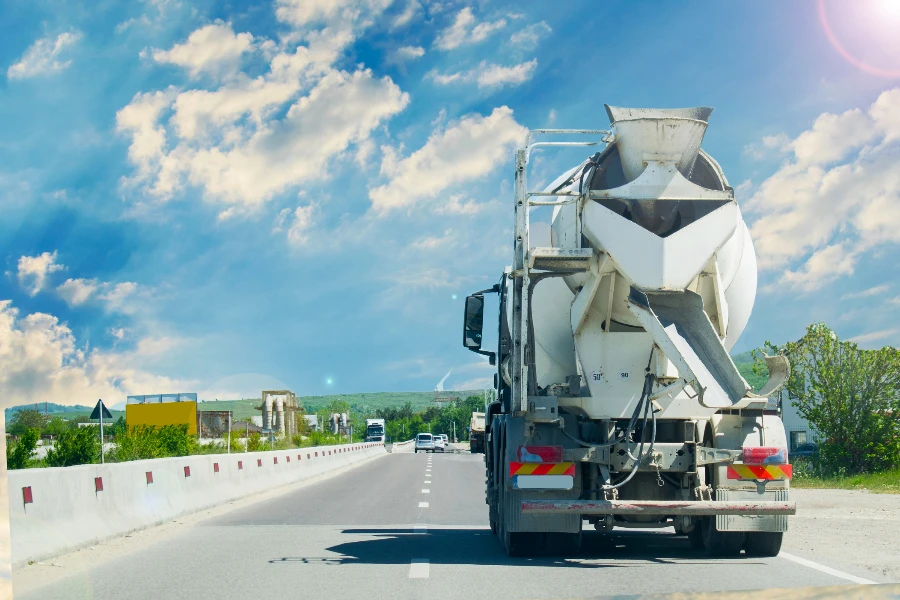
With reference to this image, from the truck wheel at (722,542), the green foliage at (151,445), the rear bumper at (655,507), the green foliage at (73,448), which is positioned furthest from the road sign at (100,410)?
the truck wheel at (722,542)

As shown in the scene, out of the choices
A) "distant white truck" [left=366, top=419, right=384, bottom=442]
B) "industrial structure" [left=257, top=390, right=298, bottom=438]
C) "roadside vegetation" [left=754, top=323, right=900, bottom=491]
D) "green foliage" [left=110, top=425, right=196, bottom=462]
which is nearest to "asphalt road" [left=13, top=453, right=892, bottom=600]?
"green foliage" [left=110, top=425, right=196, bottom=462]

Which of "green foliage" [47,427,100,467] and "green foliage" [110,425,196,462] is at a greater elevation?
"green foliage" [47,427,100,467]

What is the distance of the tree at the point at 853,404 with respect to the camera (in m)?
27.3

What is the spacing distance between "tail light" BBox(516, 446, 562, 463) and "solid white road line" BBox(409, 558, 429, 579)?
1.39 meters

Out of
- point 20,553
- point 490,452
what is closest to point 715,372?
point 490,452

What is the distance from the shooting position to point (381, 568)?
920 centimetres

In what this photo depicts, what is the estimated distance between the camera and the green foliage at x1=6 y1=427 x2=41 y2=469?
1652cm

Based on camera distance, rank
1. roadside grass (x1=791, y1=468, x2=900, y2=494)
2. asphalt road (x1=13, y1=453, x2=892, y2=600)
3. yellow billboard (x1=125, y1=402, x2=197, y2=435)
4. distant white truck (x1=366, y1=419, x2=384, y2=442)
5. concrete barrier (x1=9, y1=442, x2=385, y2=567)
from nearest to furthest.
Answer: asphalt road (x1=13, y1=453, x2=892, y2=600) < concrete barrier (x1=9, y1=442, x2=385, y2=567) < roadside grass (x1=791, y1=468, x2=900, y2=494) < yellow billboard (x1=125, y1=402, x2=197, y2=435) < distant white truck (x1=366, y1=419, x2=384, y2=442)

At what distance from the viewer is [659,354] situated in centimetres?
949

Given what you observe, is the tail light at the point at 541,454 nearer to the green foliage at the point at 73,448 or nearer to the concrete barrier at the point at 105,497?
the concrete barrier at the point at 105,497

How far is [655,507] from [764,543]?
1696 millimetres

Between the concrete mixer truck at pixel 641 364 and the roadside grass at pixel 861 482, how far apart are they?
13778mm

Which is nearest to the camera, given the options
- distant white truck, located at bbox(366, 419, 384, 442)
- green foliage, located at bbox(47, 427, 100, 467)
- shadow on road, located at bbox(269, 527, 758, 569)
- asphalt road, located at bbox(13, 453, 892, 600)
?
asphalt road, located at bbox(13, 453, 892, 600)

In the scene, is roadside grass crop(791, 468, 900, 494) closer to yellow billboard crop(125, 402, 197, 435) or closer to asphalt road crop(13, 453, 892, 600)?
asphalt road crop(13, 453, 892, 600)
